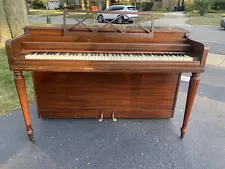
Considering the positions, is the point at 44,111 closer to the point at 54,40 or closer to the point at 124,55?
the point at 54,40

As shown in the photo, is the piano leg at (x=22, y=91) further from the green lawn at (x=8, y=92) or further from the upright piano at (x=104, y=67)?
the green lawn at (x=8, y=92)

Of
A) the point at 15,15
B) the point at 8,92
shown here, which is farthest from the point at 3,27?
the point at 8,92

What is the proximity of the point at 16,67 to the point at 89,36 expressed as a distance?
0.68m

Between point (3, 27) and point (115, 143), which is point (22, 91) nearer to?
point (115, 143)

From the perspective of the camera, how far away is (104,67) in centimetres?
168

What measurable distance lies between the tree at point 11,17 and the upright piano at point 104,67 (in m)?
3.63

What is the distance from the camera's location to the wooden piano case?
222 centimetres

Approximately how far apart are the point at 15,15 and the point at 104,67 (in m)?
4.45

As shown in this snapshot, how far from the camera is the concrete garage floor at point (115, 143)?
1.84m

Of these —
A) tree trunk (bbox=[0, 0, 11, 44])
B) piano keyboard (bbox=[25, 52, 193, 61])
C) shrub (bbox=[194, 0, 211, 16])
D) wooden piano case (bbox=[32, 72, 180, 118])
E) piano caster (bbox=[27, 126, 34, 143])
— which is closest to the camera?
piano keyboard (bbox=[25, 52, 193, 61])

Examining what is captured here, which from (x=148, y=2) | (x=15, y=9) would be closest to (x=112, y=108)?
(x=15, y=9)

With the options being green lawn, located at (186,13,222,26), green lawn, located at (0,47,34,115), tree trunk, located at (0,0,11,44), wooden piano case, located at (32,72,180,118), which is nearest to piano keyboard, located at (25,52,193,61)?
wooden piano case, located at (32,72,180,118)

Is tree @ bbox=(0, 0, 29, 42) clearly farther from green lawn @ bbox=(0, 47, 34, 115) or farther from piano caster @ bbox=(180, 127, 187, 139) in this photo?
piano caster @ bbox=(180, 127, 187, 139)

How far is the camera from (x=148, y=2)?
1043 inches
